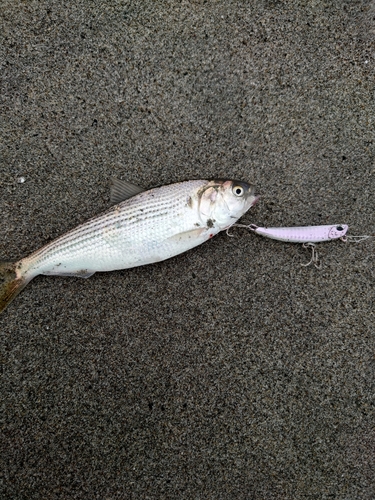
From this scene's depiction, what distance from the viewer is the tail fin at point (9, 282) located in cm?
232

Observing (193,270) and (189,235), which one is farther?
(193,270)

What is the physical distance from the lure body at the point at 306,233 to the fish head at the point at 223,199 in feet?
0.90

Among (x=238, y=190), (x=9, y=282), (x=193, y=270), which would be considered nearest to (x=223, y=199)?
(x=238, y=190)

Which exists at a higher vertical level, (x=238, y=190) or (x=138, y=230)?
(x=238, y=190)

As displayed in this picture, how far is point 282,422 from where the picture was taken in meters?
2.38

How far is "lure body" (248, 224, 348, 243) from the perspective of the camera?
2363 mm

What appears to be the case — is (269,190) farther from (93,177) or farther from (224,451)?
(224,451)

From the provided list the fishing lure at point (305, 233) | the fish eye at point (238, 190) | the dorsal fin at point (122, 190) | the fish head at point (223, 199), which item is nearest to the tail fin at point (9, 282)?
the dorsal fin at point (122, 190)

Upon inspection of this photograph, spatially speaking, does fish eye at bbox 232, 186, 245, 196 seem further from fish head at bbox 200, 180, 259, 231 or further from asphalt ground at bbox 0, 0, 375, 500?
asphalt ground at bbox 0, 0, 375, 500

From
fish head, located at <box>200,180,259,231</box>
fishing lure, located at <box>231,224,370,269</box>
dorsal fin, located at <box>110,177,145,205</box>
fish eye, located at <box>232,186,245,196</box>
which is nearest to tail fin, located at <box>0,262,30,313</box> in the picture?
dorsal fin, located at <box>110,177,145,205</box>

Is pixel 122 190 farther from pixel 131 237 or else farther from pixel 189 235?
pixel 189 235

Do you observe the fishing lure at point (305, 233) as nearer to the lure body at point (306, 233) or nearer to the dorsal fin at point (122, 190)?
the lure body at point (306, 233)

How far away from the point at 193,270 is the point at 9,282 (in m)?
1.18

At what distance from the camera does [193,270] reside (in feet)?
8.02
